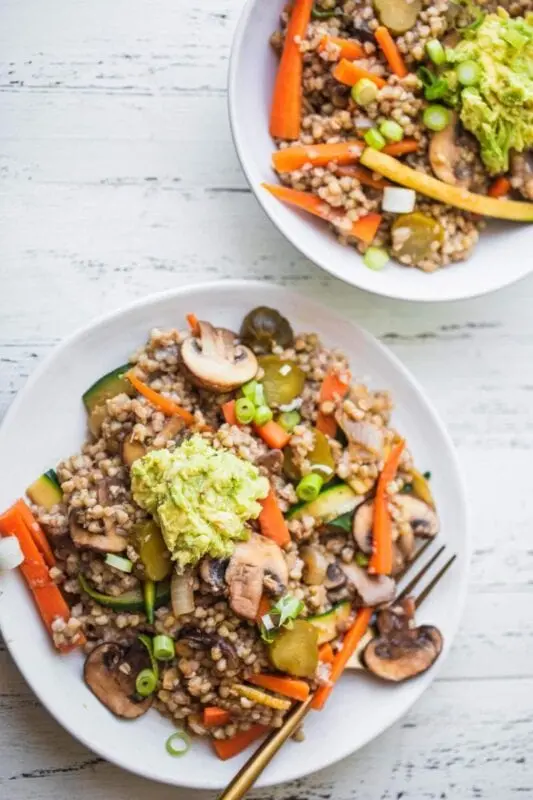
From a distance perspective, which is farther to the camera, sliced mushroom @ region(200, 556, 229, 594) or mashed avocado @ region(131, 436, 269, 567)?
sliced mushroom @ region(200, 556, 229, 594)

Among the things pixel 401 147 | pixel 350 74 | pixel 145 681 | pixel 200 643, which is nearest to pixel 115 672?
pixel 145 681

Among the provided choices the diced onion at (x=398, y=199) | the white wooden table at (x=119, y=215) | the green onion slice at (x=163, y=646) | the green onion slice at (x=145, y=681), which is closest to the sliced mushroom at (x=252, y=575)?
the green onion slice at (x=163, y=646)

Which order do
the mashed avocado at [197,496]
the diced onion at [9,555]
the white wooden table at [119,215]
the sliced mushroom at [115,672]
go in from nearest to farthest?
the mashed avocado at [197,496]
the diced onion at [9,555]
the sliced mushroom at [115,672]
the white wooden table at [119,215]

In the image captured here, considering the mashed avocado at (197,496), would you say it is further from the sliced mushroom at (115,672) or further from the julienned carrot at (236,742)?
the julienned carrot at (236,742)

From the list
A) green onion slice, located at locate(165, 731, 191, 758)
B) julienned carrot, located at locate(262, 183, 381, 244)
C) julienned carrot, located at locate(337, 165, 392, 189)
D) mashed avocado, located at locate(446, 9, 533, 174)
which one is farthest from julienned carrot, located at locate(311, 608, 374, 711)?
mashed avocado, located at locate(446, 9, 533, 174)

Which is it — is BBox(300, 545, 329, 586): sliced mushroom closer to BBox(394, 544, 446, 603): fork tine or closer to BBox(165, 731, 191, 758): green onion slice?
BBox(394, 544, 446, 603): fork tine

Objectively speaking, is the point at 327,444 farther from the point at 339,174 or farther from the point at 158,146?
the point at 158,146
